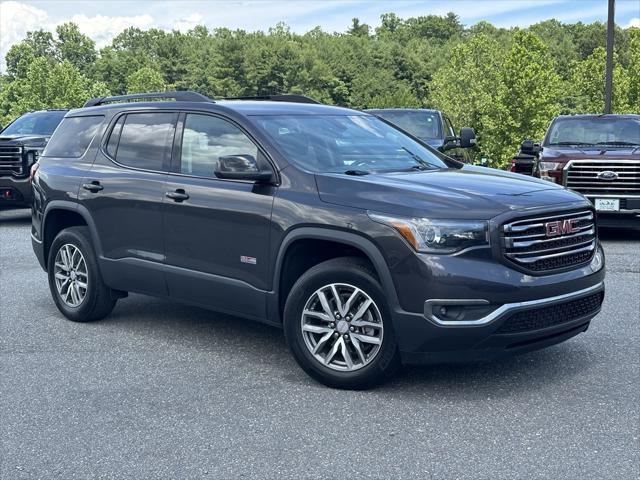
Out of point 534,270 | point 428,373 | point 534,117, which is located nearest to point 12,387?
point 428,373

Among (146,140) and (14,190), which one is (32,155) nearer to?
(14,190)

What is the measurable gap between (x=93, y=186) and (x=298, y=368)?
2318mm

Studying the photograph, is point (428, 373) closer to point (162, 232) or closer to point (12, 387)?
point (162, 232)

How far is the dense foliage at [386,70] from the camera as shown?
55.0 metres

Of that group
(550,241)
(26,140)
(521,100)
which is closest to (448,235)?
(550,241)

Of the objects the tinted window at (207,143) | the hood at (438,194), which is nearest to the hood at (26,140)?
the tinted window at (207,143)

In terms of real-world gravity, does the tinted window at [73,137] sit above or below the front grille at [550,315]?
above

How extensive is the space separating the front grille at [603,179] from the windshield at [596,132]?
42.6 inches

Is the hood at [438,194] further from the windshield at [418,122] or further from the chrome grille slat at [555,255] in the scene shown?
the windshield at [418,122]

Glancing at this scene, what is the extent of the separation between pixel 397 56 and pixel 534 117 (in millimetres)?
62178

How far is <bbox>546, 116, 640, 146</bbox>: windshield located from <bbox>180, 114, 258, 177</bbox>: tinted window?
8.31 meters

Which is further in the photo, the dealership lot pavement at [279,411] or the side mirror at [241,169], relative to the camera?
the side mirror at [241,169]

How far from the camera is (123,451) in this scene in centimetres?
430

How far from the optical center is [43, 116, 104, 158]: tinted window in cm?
721
